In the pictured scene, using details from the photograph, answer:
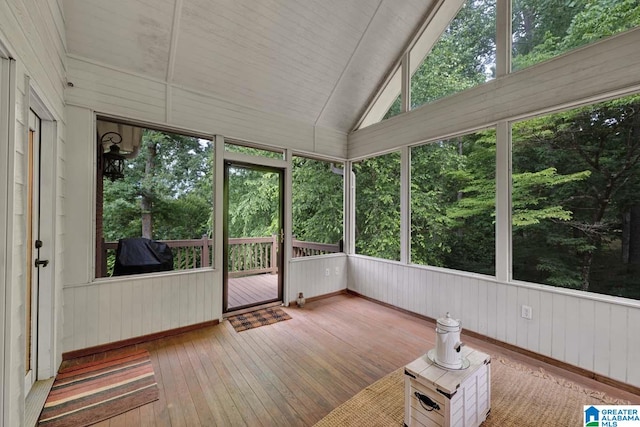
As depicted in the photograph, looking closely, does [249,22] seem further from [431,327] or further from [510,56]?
[431,327]

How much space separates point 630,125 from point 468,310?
7.27 feet

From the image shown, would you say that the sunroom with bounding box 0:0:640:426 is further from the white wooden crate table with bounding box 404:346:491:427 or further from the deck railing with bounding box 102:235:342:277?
the white wooden crate table with bounding box 404:346:491:427

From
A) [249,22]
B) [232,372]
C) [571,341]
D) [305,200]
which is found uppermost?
[249,22]

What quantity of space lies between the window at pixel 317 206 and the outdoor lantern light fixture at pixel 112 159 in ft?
7.03

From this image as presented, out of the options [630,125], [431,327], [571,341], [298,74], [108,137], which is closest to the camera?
[630,125]

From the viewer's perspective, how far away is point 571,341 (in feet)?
7.95

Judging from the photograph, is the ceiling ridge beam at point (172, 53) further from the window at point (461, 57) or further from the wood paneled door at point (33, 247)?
the window at point (461, 57)

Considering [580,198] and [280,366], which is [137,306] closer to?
[280,366]

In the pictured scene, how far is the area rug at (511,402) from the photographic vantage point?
1.83 metres

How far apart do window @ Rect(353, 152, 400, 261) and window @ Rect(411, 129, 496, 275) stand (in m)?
0.32

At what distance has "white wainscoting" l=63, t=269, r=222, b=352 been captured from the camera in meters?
2.59

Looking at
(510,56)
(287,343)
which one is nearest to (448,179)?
(510,56)

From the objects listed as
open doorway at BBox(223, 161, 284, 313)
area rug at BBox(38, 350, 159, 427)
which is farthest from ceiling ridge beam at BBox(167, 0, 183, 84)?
area rug at BBox(38, 350, 159, 427)

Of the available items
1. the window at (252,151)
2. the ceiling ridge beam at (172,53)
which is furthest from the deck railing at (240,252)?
the ceiling ridge beam at (172,53)
